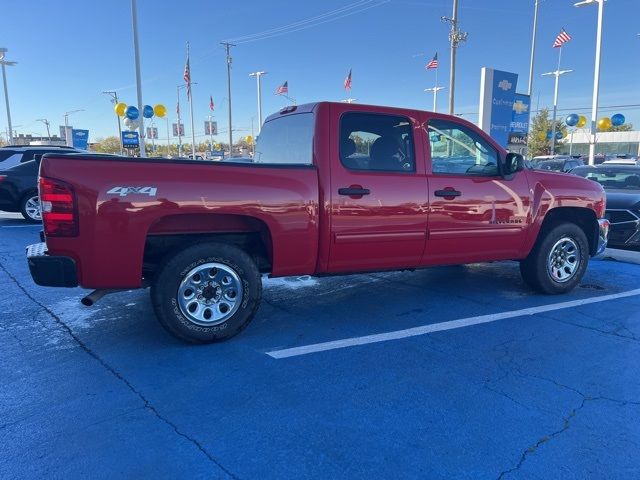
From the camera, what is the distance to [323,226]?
4.19 m

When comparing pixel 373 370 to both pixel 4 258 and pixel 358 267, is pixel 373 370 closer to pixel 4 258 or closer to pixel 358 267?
pixel 358 267

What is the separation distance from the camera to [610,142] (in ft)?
250

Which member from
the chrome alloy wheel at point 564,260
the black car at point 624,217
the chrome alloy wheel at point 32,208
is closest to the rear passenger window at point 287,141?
the chrome alloy wheel at point 564,260

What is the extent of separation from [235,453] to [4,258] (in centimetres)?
651

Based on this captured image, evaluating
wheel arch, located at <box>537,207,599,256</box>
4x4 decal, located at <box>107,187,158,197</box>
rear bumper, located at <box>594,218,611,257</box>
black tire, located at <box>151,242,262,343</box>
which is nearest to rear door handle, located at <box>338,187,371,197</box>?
black tire, located at <box>151,242,262,343</box>

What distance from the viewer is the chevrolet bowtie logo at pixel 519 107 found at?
44.5ft

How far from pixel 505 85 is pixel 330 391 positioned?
1214 cm

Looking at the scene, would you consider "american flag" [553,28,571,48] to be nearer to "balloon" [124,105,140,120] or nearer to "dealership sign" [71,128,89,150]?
"balloon" [124,105,140,120]

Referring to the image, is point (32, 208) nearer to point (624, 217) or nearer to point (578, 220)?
point (578, 220)

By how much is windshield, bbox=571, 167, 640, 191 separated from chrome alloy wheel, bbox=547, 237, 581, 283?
4.43m

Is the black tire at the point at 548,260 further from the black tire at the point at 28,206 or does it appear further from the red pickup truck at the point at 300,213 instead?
the black tire at the point at 28,206

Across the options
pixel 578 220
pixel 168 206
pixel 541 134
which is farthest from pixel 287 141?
pixel 541 134

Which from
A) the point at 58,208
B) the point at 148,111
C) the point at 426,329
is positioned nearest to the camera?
the point at 58,208

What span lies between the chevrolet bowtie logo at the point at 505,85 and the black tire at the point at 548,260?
8485 mm
